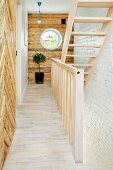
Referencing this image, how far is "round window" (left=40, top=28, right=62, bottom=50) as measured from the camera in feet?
29.2

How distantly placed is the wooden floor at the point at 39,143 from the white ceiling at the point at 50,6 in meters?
3.31

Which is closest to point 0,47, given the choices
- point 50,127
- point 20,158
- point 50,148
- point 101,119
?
point 20,158

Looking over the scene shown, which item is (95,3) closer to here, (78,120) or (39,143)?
(78,120)

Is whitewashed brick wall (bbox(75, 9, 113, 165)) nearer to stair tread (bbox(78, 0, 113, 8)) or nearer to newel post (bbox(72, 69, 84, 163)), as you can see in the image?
stair tread (bbox(78, 0, 113, 8))

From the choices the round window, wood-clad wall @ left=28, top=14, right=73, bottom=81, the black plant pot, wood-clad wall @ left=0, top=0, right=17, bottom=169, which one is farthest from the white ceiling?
wood-clad wall @ left=0, top=0, right=17, bottom=169

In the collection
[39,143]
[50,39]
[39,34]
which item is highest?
[39,34]

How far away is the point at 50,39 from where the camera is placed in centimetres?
901

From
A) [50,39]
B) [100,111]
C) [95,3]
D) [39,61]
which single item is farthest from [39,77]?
[95,3]

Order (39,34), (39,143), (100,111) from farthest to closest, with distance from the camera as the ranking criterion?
(39,34) < (100,111) < (39,143)

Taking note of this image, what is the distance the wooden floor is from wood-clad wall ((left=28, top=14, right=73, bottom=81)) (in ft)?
14.1

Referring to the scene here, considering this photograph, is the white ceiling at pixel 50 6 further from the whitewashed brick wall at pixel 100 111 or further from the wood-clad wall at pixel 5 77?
the wood-clad wall at pixel 5 77

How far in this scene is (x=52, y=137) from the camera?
3148mm

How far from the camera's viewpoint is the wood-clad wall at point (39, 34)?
8688 millimetres

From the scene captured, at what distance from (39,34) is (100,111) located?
223 inches
